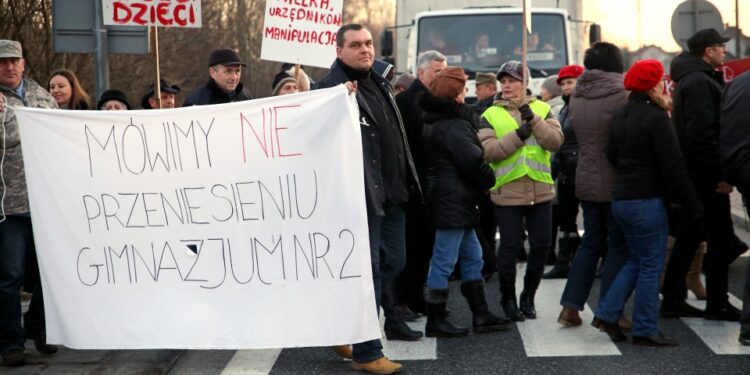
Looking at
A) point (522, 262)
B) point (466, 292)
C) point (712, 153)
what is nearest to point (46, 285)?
point (466, 292)

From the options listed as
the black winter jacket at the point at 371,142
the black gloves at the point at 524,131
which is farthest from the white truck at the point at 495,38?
the black winter jacket at the point at 371,142

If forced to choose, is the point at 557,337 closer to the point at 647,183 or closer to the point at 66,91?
the point at 647,183

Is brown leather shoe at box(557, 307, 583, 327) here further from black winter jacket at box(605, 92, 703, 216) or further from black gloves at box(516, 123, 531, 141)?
black gloves at box(516, 123, 531, 141)

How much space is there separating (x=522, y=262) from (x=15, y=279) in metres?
5.76

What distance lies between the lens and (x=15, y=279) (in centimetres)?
749

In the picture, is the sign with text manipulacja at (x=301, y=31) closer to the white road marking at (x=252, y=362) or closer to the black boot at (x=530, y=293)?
the black boot at (x=530, y=293)

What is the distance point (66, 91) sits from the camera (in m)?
8.88

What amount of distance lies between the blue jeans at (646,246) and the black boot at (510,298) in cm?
110

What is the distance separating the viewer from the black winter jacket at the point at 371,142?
707cm

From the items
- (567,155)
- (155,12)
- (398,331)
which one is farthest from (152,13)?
(567,155)

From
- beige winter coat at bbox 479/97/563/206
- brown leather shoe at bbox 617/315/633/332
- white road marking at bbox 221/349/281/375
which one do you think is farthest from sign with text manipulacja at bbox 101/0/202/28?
brown leather shoe at bbox 617/315/633/332

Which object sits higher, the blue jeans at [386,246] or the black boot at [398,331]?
the blue jeans at [386,246]

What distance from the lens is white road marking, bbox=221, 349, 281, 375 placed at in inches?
286

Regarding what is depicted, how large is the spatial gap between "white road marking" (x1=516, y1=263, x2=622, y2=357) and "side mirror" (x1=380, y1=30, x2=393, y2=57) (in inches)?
342
